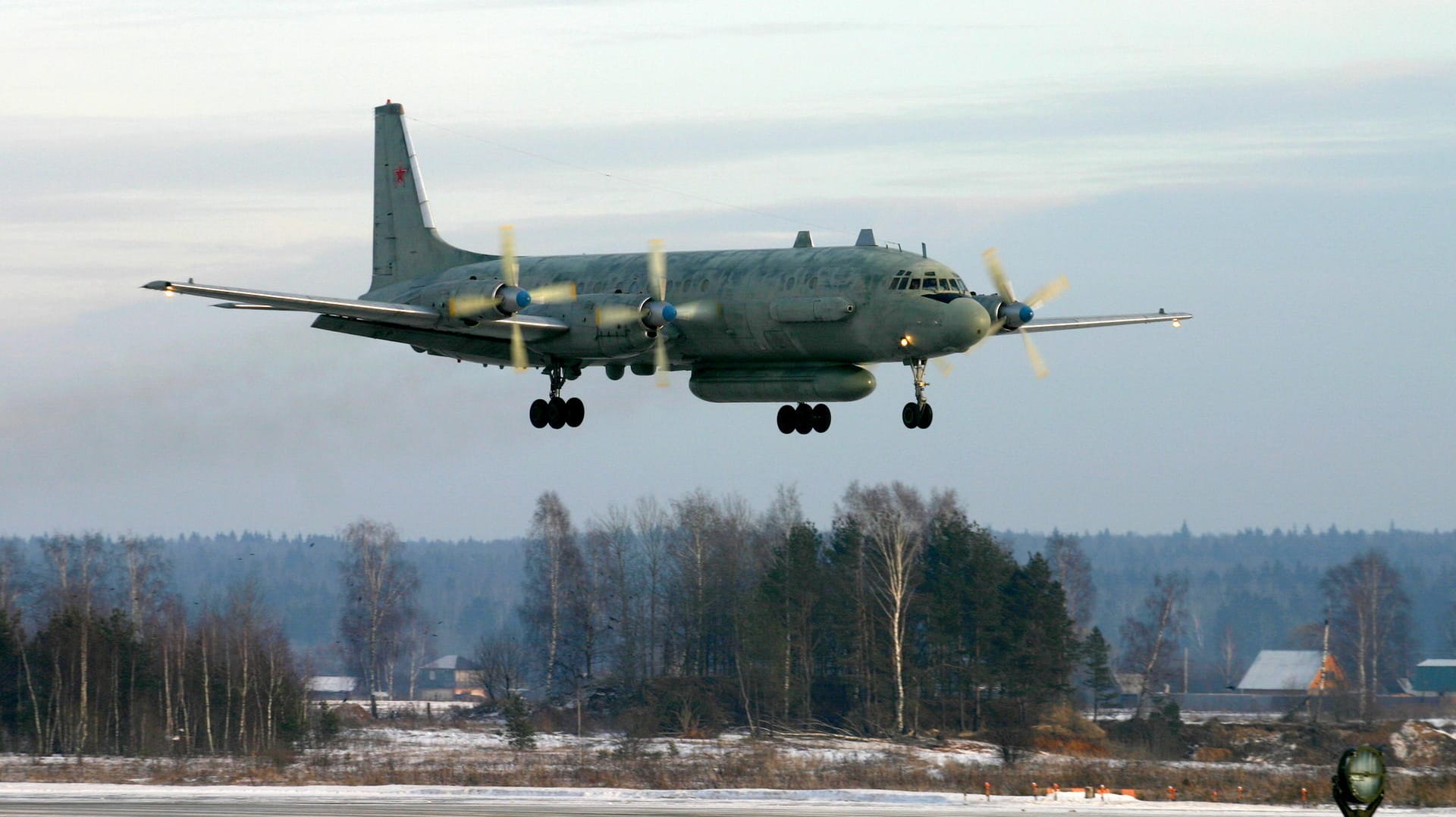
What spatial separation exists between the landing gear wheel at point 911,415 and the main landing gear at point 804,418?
5.06 metres

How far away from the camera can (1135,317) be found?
51438 mm

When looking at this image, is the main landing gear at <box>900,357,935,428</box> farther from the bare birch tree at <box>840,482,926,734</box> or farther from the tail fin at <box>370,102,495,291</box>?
the bare birch tree at <box>840,482,926,734</box>

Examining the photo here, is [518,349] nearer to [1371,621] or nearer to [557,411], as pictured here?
[557,411]

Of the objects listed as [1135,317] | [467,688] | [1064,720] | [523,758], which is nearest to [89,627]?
[523,758]

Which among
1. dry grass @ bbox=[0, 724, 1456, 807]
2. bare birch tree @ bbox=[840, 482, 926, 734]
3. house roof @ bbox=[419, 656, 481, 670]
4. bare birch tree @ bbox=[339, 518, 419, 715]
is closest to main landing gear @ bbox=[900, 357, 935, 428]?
dry grass @ bbox=[0, 724, 1456, 807]

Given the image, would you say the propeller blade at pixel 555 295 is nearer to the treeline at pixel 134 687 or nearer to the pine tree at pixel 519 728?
the pine tree at pixel 519 728

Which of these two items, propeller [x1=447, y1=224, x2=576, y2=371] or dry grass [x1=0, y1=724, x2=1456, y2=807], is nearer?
propeller [x1=447, y1=224, x2=576, y2=371]

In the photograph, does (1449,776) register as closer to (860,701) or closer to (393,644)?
A: (860,701)

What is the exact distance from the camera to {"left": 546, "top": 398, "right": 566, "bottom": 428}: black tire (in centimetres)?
5069

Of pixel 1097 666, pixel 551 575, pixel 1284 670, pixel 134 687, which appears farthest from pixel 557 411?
pixel 1284 670

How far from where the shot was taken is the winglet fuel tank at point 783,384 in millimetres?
46031

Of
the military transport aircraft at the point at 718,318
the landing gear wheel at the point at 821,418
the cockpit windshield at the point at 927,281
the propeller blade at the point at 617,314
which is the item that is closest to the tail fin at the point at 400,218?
the military transport aircraft at the point at 718,318

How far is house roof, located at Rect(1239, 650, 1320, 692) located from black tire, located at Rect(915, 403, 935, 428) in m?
106

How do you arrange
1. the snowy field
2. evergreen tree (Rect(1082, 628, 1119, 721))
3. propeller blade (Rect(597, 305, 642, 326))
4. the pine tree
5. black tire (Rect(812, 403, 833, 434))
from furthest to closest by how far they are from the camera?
evergreen tree (Rect(1082, 628, 1119, 721)) → the pine tree → the snowy field → black tire (Rect(812, 403, 833, 434)) → propeller blade (Rect(597, 305, 642, 326))
